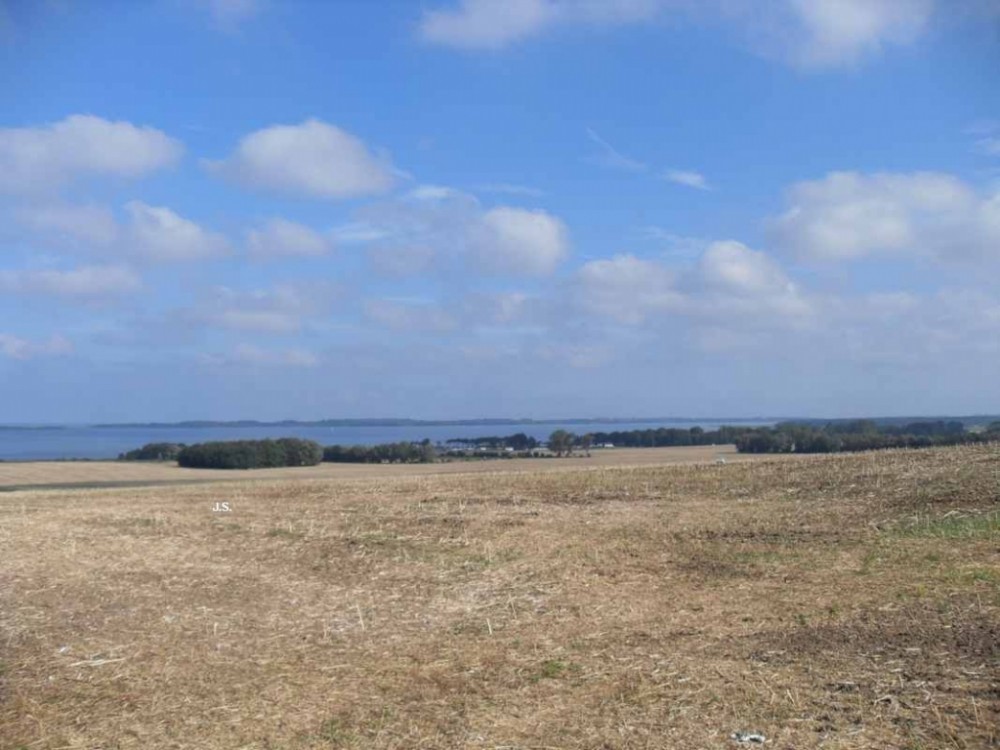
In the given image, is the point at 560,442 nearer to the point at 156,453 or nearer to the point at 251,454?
the point at 251,454

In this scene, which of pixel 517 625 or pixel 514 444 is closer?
pixel 517 625

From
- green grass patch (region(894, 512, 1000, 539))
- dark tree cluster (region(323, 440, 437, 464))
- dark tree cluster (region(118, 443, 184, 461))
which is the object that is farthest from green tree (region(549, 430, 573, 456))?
green grass patch (region(894, 512, 1000, 539))

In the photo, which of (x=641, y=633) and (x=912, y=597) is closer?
(x=641, y=633)

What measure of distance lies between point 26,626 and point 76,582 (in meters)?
1.79

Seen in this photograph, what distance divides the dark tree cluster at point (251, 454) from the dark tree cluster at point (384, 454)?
3.49 metres

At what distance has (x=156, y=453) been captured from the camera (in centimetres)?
5031

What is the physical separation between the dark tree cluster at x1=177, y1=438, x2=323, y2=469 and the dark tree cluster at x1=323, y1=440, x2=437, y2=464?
11.5 feet

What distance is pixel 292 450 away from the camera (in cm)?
4300

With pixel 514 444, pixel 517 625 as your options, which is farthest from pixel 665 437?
pixel 517 625

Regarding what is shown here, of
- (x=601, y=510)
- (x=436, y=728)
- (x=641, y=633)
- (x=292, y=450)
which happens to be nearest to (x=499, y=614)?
(x=641, y=633)

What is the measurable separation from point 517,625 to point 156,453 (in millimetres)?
45979

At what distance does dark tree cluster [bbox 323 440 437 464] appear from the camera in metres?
46.0

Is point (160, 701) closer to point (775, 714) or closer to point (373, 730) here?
point (373, 730)

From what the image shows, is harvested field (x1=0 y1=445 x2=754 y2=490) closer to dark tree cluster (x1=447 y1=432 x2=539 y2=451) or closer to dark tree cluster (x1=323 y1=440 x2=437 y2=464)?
dark tree cluster (x1=323 y1=440 x2=437 y2=464)
